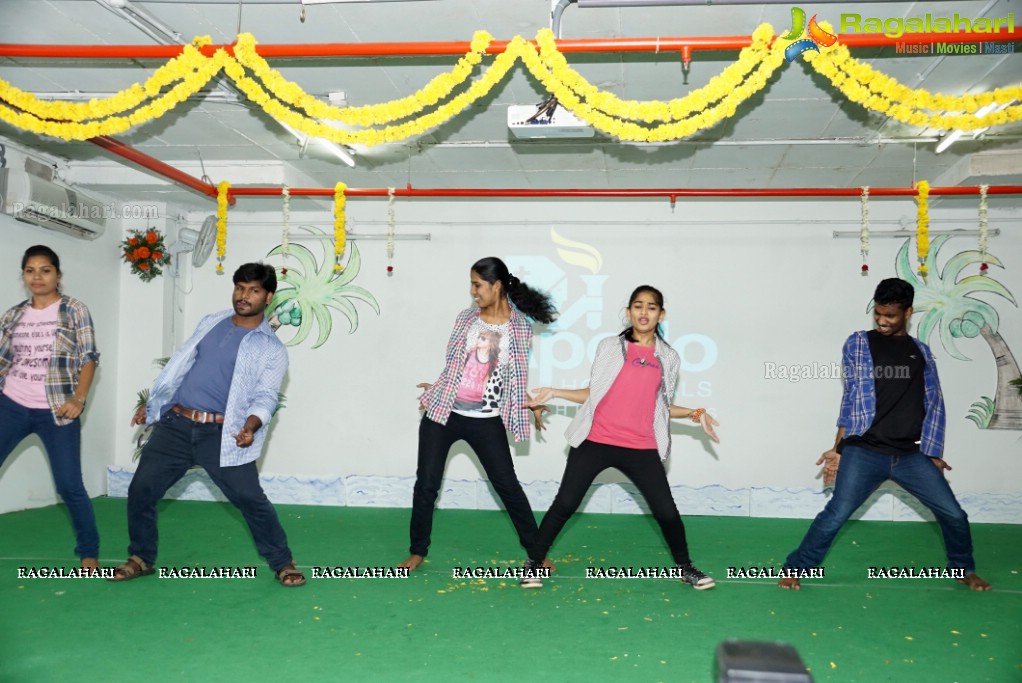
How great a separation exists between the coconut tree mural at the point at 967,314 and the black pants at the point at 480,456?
458cm

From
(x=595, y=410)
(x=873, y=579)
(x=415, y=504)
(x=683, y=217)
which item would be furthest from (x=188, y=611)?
(x=683, y=217)

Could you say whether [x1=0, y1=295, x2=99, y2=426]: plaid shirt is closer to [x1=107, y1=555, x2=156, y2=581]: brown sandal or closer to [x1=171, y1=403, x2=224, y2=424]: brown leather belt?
[x1=171, y1=403, x2=224, y2=424]: brown leather belt

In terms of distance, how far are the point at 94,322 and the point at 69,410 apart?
3.70 m

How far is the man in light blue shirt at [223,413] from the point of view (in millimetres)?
3988

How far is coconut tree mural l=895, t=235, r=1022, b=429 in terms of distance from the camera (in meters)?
7.08

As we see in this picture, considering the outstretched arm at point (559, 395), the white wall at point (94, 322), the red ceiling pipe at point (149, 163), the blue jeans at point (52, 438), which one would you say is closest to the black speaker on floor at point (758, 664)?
the outstretched arm at point (559, 395)

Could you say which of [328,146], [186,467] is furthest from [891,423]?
[328,146]

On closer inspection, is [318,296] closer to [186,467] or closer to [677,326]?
[677,326]

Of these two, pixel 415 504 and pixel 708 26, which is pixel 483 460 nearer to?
pixel 415 504

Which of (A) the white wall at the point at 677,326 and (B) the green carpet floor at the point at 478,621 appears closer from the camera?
(B) the green carpet floor at the point at 478,621

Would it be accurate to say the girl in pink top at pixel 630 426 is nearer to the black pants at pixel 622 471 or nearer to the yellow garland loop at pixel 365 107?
the black pants at pixel 622 471

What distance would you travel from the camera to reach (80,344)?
4273mm

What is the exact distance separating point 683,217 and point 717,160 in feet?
3.18

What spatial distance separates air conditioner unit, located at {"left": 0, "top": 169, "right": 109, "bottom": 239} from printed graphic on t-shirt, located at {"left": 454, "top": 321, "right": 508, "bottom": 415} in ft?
13.0
